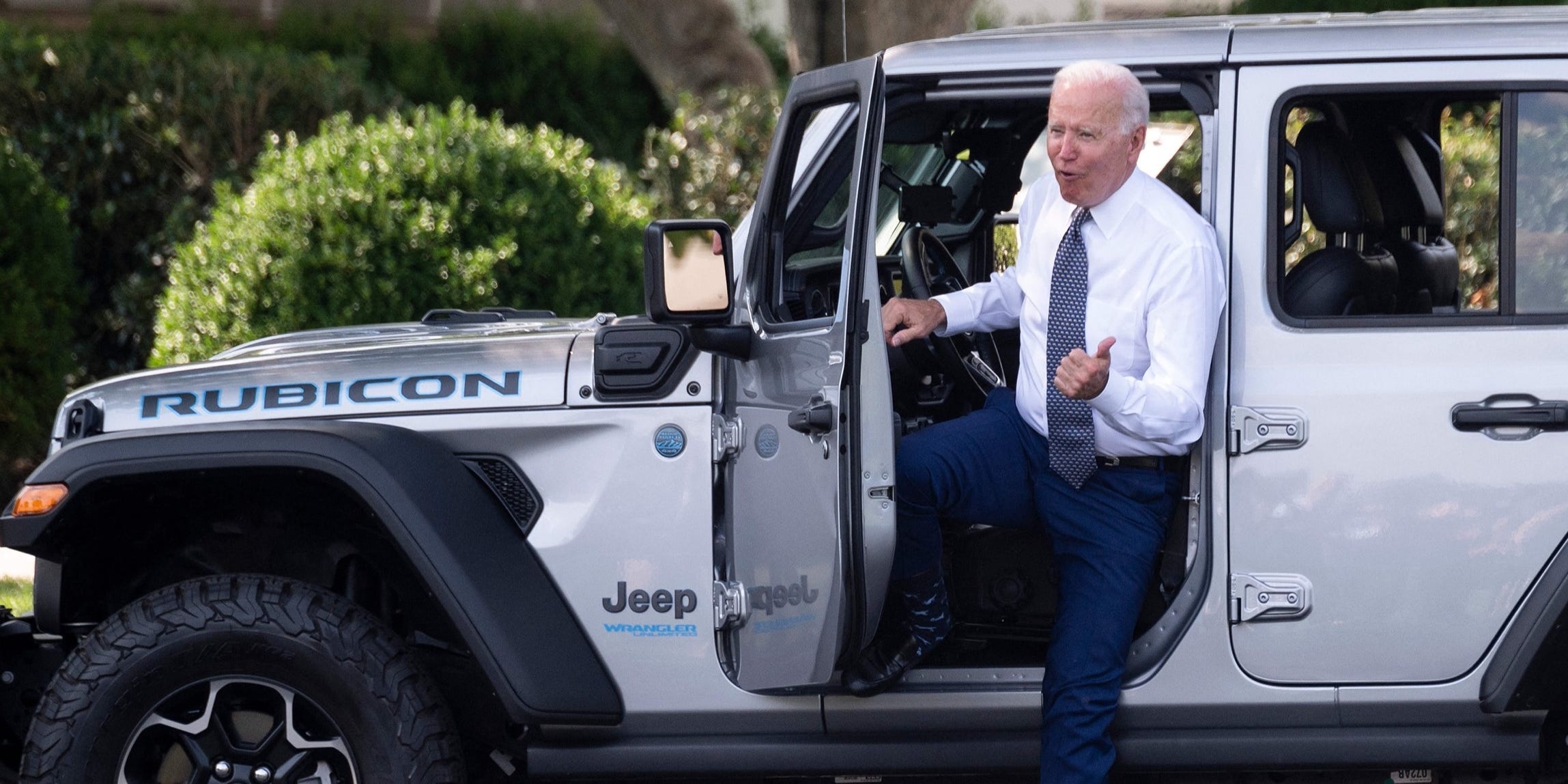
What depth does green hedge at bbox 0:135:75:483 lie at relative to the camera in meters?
7.91

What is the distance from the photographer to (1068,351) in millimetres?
3383

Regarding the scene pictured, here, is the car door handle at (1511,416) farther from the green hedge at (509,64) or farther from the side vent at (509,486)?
the green hedge at (509,64)

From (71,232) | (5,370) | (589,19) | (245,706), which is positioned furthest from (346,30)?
(245,706)

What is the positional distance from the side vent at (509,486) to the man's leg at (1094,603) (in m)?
1.13

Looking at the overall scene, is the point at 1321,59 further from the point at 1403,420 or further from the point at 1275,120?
the point at 1403,420

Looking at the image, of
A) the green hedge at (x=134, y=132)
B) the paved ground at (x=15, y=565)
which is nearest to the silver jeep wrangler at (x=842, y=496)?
the paved ground at (x=15, y=565)

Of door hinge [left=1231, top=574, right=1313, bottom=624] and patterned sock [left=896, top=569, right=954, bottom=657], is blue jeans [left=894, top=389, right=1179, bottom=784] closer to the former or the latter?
patterned sock [left=896, top=569, right=954, bottom=657]

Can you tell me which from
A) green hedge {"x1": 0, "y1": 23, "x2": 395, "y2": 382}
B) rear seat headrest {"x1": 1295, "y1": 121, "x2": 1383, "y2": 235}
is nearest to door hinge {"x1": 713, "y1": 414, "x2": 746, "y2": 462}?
rear seat headrest {"x1": 1295, "y1": 121, "x2": 1383, "y2": 235}

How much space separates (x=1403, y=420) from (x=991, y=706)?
1.05 meters

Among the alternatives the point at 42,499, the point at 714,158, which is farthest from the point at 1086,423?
the point at 714,158

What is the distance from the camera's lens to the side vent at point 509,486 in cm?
351

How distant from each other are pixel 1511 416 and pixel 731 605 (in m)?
1.65

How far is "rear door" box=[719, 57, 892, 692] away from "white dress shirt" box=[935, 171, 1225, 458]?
0.44 metres

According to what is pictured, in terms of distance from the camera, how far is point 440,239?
736 centimetres
